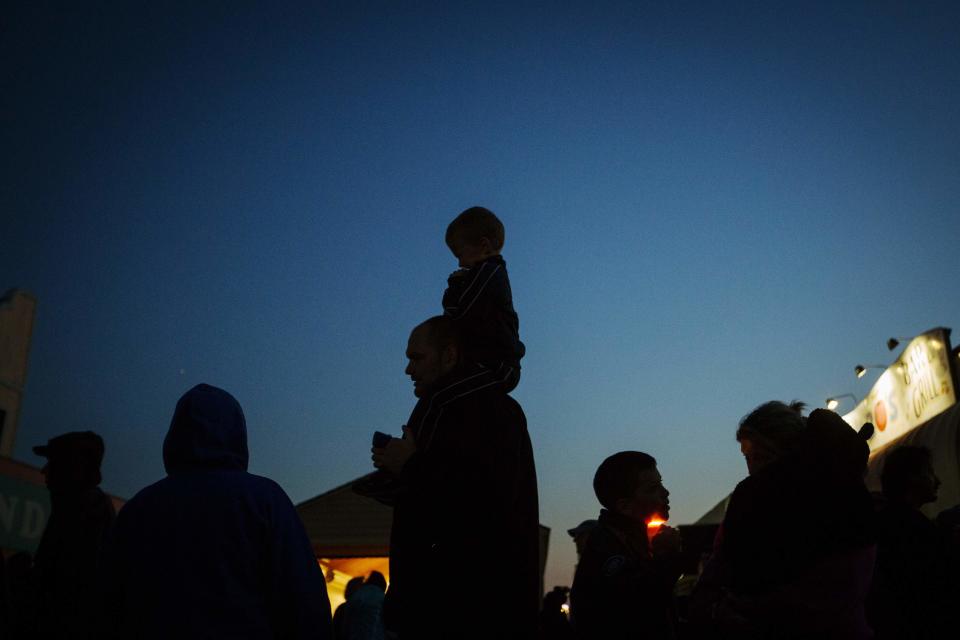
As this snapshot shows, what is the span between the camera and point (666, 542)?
129 inches

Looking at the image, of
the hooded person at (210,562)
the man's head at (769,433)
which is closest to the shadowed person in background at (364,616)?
the man's head at (769,433)

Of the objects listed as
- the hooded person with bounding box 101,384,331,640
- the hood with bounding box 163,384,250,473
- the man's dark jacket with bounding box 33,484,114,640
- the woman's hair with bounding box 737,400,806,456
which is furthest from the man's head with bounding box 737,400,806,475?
the man's dark jacket with bounding box 33,484,114,640

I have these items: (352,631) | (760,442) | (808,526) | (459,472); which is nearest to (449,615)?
(459,472)

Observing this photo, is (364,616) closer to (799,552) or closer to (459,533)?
(459,533)

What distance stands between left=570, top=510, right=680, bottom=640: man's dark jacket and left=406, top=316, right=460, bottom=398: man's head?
118 centimetres

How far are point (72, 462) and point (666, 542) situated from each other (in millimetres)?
3090

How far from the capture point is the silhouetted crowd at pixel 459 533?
93.8 inches

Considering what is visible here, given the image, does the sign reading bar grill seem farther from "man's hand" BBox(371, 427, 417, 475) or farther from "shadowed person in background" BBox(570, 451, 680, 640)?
"man's hand" BBox(371, 427, 417, 475)

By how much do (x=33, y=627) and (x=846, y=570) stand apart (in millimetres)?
3594

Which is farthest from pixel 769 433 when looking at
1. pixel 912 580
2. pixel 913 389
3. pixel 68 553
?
pixel 913 389

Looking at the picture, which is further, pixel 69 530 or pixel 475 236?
pixel 69 530

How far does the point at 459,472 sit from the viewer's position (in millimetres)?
2430

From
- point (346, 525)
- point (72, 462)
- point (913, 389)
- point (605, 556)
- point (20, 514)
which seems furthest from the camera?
point (20, 514)

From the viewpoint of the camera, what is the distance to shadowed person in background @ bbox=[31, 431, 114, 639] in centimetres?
393
